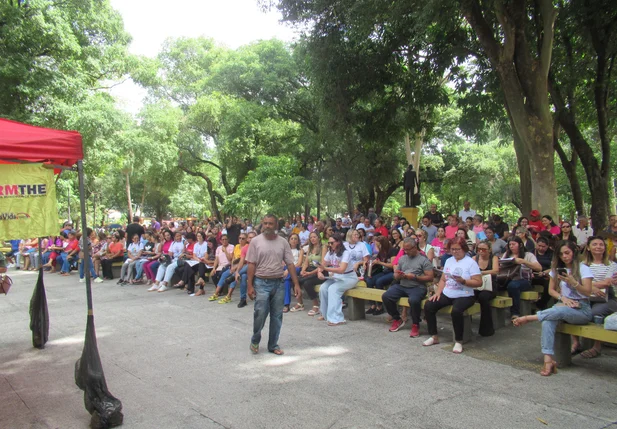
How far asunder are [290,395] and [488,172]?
Result: 1223 inches

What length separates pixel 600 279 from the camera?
17.5 feet

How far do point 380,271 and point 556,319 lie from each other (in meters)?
3.89

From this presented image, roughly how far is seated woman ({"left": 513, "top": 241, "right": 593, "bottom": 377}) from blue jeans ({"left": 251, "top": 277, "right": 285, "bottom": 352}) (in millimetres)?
2832

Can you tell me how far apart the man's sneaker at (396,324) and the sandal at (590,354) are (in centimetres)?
244

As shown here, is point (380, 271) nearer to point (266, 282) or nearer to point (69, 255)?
point (266, 282)

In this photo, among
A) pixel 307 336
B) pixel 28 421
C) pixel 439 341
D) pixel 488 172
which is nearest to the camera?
pixel 28 421

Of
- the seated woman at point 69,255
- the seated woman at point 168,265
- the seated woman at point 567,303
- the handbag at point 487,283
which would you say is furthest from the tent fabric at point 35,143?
the seated woman at point 69,255

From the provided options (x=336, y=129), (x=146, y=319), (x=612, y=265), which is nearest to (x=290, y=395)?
(x=612, y=265)

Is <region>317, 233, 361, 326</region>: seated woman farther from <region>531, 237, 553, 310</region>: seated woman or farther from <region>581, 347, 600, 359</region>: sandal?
<region>581, 347, 600, 359</region>: sandal

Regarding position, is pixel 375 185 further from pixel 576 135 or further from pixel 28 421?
pixel 28 421

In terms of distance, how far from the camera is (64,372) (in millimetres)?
5637

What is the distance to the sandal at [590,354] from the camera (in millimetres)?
5609

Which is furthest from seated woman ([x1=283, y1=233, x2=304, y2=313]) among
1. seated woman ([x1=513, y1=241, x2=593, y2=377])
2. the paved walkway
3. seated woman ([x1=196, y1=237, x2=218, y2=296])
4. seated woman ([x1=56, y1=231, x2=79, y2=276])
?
seated woman ([x1=56, y1=231, x2=79, y2=276])

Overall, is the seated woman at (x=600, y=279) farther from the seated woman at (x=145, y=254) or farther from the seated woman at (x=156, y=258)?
the seated woman at (x=145, y=254)
